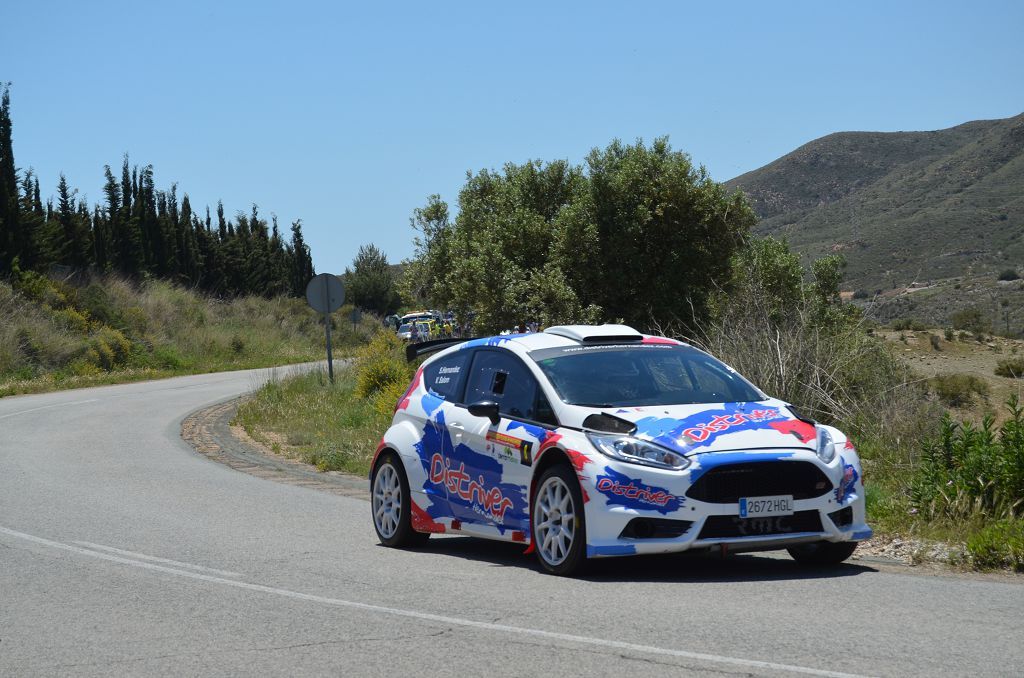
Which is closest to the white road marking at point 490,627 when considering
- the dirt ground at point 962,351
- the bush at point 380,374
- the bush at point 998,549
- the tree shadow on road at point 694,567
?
the tree shadow on road at point 694,567

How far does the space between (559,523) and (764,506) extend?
1344mm

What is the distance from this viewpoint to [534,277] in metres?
26.6

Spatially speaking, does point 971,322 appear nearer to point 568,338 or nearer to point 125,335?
point 125,335

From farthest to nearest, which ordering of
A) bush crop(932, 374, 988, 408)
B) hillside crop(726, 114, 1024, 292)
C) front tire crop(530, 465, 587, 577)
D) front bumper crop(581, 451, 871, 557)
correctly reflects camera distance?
hillside crop(726, 114, 1024, 292) < bush crop(932, 374, 988, 408) < front tire crop(530, 465, 587, 577) < front bumper crop(581, 451, 871, 557)

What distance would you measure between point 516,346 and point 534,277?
56.8ft

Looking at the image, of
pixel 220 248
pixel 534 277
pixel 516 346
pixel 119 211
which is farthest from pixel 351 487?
pixel 220 248

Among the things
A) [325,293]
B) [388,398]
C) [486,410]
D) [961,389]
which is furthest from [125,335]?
[486,410]

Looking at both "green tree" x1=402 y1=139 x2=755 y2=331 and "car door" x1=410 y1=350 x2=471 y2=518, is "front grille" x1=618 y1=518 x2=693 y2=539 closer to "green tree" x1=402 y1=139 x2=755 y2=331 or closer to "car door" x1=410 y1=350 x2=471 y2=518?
"car door" x1=410 y1=350 x2=471 y2=518

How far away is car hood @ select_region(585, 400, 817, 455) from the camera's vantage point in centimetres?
775

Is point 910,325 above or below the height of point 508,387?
below

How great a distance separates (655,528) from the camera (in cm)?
763

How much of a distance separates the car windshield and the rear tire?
3.62 feet

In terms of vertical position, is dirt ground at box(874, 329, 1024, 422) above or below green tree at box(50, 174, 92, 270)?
below

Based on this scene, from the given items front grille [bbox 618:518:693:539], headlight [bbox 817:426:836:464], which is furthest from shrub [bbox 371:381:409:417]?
front grille [bbox 618:518:693:539]
